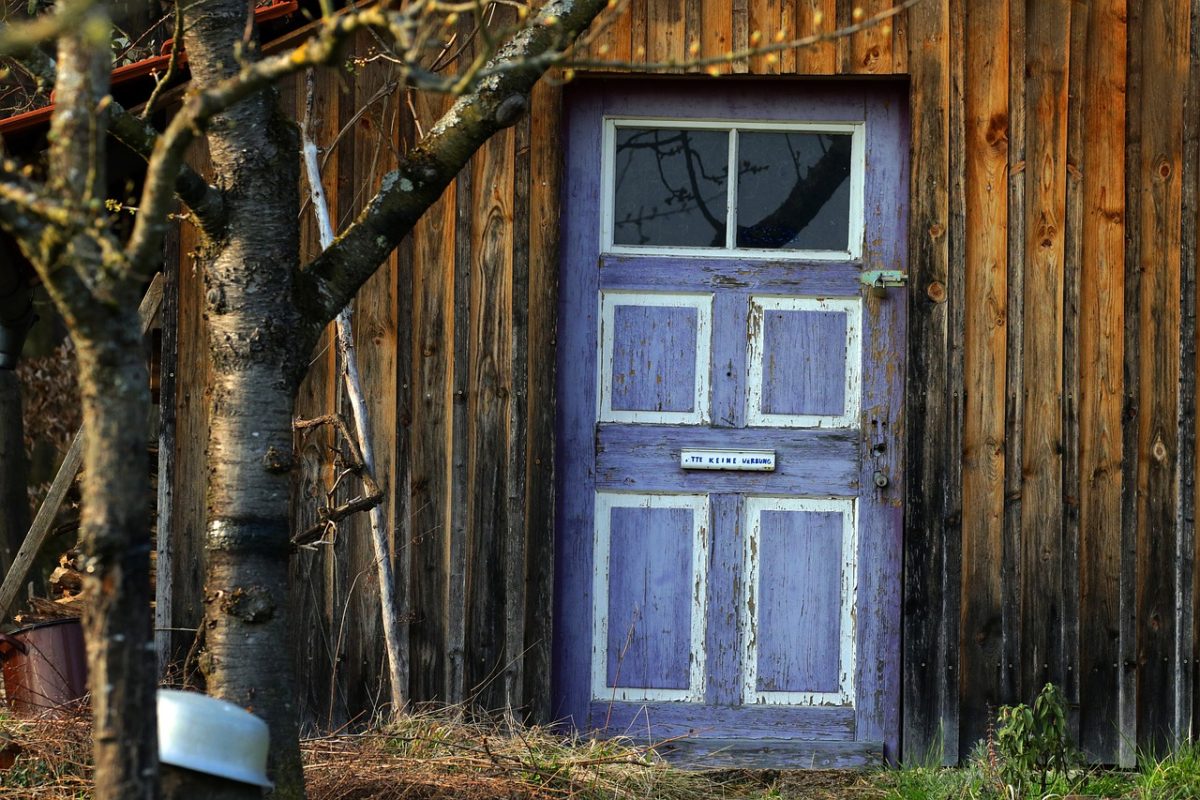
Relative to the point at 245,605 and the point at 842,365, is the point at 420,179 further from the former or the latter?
the point at 842,365

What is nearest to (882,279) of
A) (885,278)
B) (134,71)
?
(885,278)

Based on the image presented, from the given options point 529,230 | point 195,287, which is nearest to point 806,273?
point 529,230

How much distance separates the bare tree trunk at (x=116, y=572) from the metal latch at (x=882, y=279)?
3.23 metres

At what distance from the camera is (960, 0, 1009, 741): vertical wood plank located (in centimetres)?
489

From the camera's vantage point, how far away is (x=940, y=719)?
4883 mm

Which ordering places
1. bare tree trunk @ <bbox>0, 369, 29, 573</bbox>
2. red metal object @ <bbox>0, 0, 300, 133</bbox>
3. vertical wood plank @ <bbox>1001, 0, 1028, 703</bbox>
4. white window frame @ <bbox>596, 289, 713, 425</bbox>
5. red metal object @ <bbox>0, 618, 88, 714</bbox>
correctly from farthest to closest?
bare tree trunk @ <bbox>0, 369, 29, 573</bbox>, white window frame @ <bbox>596, 289, 713, 425</bbox>, vertical wood plank @ <bbox>1001, 0, 1028, 703</bbox>, red metal object @ <bbox>0, 618, 88, 714</bbox>, red metal object @ <bbox>0, 0, 300, 133</bbox>

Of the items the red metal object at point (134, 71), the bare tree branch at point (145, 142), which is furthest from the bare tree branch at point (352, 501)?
the red metal object at point (134, 71)

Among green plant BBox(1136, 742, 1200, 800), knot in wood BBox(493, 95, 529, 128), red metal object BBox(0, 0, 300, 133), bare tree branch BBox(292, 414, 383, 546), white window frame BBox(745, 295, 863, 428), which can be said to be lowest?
green plant BBox(1136, 742, 1200, 800)

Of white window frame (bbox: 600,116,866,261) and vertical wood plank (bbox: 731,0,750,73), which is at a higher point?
vertical wood plank (bbox: 731,0,750,73)

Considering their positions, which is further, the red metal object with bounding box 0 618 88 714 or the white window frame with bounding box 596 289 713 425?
the white window frame with bounding box 596 289 713 425

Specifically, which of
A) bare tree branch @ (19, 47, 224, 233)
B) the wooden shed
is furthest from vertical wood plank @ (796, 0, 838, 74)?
bare tree branch @ (19, 47, 224, 233)

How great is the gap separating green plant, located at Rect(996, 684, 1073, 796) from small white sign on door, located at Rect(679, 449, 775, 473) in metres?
1.30

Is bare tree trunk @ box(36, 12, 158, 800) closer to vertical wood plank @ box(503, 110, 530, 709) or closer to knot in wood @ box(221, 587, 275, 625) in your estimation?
knot in wood @ box(221, 587, 275, 625)

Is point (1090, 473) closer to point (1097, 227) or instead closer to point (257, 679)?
point (1097, 227)
